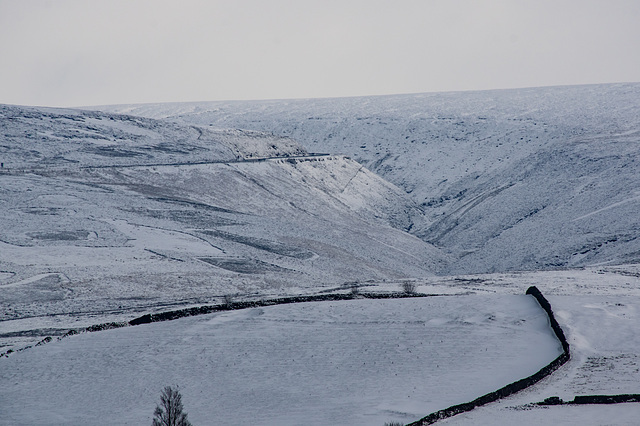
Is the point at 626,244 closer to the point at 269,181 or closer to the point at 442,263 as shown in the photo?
the point at 442,263

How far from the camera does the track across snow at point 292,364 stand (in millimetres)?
23484

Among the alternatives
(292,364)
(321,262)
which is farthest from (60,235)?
(292,364)

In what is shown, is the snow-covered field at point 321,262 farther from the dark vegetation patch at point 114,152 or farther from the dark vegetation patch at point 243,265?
the dark vegetation patch at point 114,152

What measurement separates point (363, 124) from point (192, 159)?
6502 centimetres

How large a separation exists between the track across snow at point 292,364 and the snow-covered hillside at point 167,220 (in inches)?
311

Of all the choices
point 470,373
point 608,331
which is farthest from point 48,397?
point 608,331

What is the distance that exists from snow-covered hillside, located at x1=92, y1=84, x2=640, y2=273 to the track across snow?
105ft

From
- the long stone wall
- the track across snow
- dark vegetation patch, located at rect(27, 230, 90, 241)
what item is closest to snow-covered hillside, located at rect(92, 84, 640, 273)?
the track across snow

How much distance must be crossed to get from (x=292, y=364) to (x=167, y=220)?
42.0 m

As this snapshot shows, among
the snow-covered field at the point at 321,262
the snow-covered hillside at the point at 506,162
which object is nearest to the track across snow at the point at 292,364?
the snow-covered field at the point at 321,262

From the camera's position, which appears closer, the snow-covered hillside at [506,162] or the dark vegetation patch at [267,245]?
the dark vegetation patch at [267,245]

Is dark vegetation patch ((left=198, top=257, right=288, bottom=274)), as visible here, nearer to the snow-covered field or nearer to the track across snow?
the snow-covered field

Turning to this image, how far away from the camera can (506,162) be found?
364 ft

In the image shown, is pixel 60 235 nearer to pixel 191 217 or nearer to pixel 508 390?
pixel 191 217
